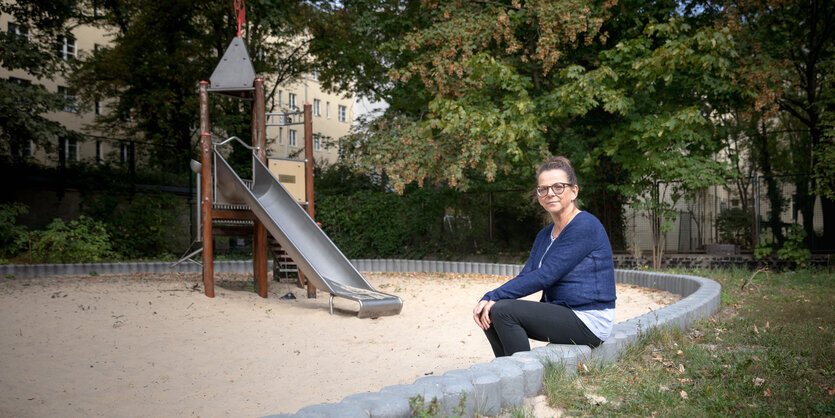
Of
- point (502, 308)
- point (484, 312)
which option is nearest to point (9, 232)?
point (484, 312)

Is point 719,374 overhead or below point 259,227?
below

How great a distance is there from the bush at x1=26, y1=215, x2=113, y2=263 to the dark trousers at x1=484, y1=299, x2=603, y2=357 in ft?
40.9

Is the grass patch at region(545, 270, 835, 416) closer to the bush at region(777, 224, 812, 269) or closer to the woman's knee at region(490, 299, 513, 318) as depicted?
the woman's knee at region(490, 299, 513, 318)

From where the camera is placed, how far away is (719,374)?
12.0 feet

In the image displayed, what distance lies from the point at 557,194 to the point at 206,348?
11.7 feet

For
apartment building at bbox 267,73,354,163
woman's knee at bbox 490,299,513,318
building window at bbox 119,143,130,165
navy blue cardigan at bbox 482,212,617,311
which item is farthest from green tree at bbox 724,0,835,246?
apartment building at bbox 267,73,354,163

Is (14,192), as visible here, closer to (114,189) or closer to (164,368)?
(114,189)

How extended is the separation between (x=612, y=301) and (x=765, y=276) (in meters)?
8.54

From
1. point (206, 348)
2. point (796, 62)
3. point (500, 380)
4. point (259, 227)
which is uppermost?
point (796, 62)

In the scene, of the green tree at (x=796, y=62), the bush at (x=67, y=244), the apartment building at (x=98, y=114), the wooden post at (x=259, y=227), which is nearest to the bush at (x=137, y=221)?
the bush at (x=67, y=244)

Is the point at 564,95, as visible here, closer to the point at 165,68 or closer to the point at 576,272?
the point at 576,272

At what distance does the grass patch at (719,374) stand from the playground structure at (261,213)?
11.3 feet

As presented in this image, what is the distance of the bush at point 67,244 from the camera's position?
12812 millimetres

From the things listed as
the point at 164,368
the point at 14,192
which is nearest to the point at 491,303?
the point at 164,368
